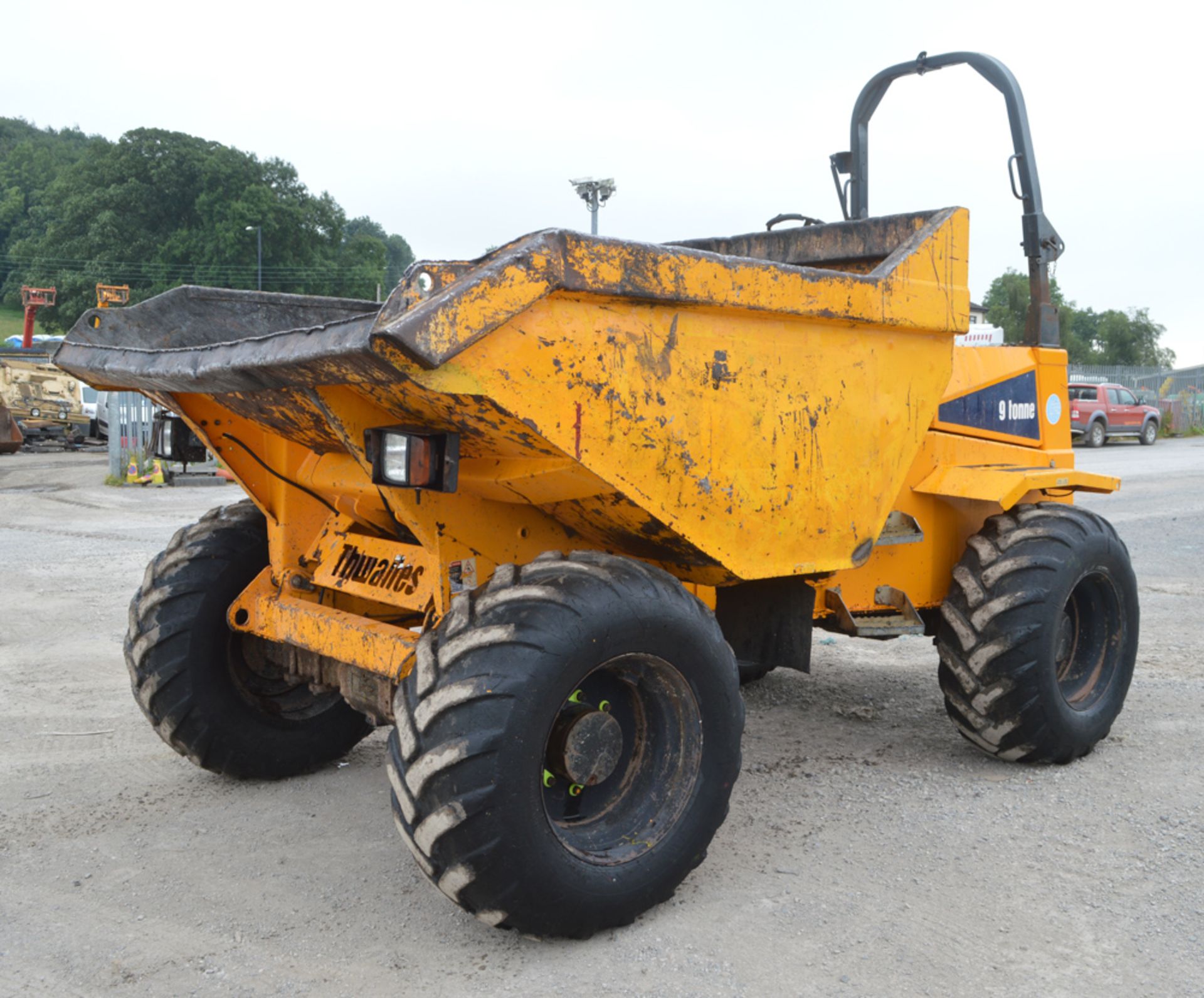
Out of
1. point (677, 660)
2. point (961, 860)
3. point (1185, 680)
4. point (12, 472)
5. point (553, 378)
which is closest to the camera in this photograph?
point (553, 378)

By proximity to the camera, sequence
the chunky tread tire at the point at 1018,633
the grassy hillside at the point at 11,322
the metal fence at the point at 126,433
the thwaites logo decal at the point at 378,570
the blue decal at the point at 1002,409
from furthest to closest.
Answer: the grassy hillside at the point at 11,322 → the metal fence at the point at 126,433 → the blue decal at the point at 1002,409 → the chunky tread tire at the point at 1018,633 → the thwaites logo decal at the point at 378,570

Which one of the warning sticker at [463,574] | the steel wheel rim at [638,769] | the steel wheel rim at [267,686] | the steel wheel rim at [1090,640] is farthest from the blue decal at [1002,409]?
the steel wheel rim at [267,686]

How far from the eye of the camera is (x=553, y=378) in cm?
288

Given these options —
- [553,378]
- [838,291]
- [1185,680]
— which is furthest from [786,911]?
[1185,680]

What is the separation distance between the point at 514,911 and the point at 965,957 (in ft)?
3.92

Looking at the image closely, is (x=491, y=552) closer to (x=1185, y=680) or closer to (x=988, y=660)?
(x=988, y=660)

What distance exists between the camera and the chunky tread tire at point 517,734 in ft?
9.26

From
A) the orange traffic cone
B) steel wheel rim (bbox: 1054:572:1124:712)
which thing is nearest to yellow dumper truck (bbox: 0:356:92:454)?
the orange traffic cone

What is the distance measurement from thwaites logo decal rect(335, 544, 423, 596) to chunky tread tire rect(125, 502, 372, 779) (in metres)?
0.51

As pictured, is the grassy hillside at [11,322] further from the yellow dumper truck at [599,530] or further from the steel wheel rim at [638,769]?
the steel wheel rim at [638,769]

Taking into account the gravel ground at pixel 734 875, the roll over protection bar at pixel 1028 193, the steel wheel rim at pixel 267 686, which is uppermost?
the roll over protection bar at pixel 1028 193

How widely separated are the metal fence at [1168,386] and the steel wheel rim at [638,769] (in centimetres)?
3500

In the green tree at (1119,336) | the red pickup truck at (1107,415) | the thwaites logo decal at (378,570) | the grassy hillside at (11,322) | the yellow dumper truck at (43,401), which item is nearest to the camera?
the thwaites logo decal at (378,570)

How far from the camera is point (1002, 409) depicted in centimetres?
493
